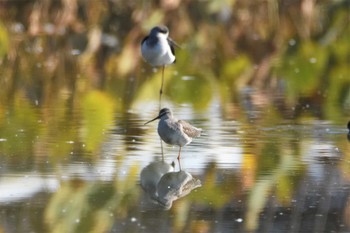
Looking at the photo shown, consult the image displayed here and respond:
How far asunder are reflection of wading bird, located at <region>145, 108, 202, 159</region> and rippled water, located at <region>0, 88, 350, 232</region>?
15 cm

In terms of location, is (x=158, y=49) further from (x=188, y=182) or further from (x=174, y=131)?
Answer: (x=188, y=182)

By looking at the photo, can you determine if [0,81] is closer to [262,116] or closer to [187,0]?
[262,116]

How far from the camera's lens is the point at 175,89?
13805 mm

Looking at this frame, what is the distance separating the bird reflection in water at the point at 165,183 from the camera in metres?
7.79

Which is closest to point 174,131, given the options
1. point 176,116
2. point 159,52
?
point 176,116

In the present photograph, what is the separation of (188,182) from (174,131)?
1069 mm

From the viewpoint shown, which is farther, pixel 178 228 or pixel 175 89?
pixel 175 89

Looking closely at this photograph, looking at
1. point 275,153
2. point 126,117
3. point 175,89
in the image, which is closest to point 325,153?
point 275,153

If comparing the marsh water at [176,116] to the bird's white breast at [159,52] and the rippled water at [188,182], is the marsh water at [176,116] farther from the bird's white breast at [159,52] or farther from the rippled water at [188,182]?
the bird's white breast at [159,52]

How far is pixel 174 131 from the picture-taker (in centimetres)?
930

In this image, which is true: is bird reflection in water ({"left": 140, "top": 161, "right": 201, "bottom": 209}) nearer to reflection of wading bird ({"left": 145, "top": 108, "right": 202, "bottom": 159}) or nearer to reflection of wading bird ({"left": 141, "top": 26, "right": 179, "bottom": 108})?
reflection of wading bird ({"left": 145, "top": 108, "right": 202, "bottom": 159})

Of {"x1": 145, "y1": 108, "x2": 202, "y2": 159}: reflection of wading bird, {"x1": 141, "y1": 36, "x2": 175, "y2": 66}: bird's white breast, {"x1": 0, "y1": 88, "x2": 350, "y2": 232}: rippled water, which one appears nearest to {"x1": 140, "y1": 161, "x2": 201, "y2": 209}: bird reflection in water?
{"x1": 0, "y1": 88, "x2": 350, "y2": 232}: rippled water

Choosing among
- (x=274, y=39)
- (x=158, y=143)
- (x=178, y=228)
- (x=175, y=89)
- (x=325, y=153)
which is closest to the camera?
(x=178, y=228)

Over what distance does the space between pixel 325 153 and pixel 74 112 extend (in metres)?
3.44
